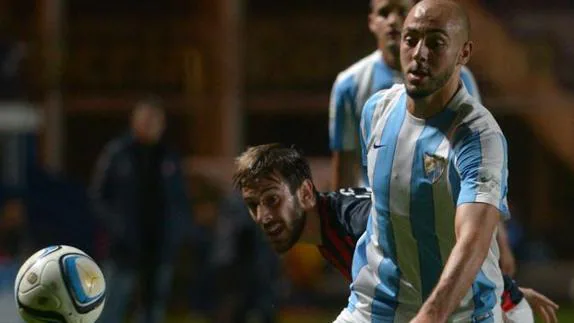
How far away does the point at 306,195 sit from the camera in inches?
197

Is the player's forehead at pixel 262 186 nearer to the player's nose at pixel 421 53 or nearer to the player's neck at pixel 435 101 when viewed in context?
the player's neck at pixel 435 101

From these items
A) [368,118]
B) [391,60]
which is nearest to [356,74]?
[391,60]

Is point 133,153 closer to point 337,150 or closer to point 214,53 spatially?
point 337,150

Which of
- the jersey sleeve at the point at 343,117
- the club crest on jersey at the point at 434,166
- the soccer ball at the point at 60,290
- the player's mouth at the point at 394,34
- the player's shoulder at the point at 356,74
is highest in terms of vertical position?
the player's mouth at the point at 394,34

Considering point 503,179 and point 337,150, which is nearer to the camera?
point 503,179

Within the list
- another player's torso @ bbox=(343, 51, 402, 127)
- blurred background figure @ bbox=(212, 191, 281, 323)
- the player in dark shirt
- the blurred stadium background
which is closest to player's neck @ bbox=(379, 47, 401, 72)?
another player's torso @ bbox=(343, 51, 402, 127)

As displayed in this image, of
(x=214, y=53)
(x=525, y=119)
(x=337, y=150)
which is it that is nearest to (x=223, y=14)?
(x=214, y=53)

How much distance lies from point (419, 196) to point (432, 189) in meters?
0.05

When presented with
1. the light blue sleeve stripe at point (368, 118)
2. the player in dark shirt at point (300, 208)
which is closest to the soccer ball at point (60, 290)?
the player in dark shirt at point (300, 208)

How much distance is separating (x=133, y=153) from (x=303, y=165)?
5717 mm

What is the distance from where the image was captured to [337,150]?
6777mm

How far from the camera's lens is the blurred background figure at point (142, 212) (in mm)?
10531

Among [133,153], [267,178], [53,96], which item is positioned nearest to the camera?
[267,178]

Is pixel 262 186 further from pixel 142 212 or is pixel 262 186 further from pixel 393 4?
pixel 142 212
